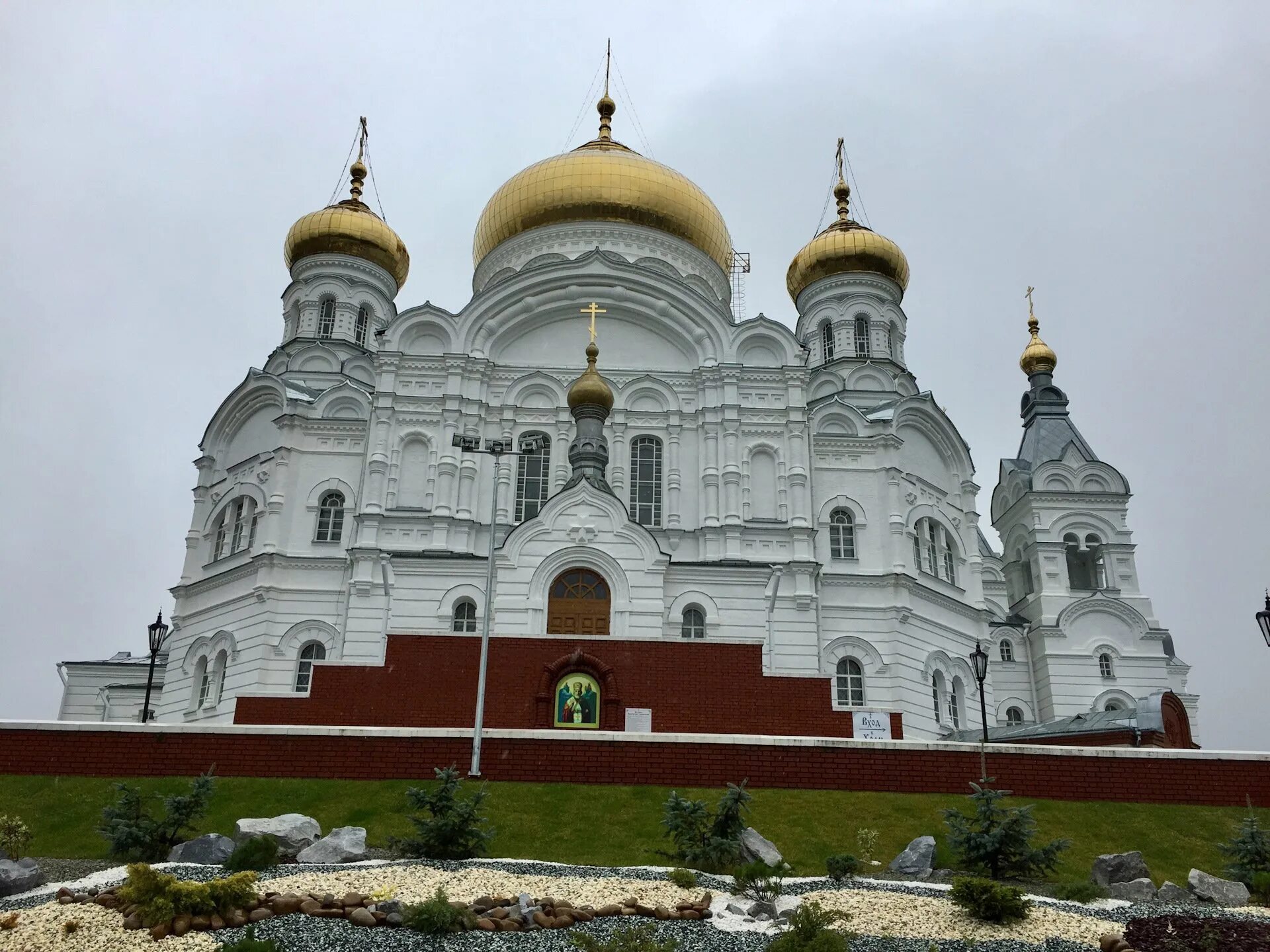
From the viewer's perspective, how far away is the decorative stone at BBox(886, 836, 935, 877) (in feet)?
36.1

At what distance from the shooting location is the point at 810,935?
8250 mm

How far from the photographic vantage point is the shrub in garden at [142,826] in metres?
11.2

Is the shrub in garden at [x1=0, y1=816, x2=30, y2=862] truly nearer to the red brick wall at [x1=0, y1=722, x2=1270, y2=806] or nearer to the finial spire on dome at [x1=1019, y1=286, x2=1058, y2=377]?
the red brick wall at [x1=0, y1=722, x2=1270, y2=806]

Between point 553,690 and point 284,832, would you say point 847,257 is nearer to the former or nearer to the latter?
point 553,690

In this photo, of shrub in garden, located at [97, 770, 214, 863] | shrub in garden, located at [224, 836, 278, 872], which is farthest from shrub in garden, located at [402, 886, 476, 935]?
shrub in garden, located at [97, 770, 214, 863]

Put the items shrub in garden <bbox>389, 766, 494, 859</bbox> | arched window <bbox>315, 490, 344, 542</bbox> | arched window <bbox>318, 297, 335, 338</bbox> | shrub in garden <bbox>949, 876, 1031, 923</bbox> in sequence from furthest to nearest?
1. arched window <bbox>318, 297, 335, 338</bbox>
2. arched window <bbox>315, 490, 344, 542</bbox>
3. shrub in garden <bbox>389, 766, 494, 859</bbox>
4. shrub in garden <bbox>949, 876, 1031, 923</bbox>

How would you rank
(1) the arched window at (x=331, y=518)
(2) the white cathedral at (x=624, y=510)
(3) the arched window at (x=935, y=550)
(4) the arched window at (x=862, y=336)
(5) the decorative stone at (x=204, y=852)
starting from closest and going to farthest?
(5) the decorative stone at (x=204, y=852), (2) the white cathedral at (x=624, y=510), (1) the arched window at (x=331, y=518), (3) the arched window at (x=935, y=550), (4) the arched window at (x=862, y=336)

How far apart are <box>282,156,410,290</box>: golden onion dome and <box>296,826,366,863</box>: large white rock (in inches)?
1005

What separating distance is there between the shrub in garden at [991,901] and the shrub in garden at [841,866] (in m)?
1.45

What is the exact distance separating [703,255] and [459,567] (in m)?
13.1

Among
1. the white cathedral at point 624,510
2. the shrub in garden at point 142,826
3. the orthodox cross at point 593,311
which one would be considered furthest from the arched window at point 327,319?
the shrub in garden at point 142,826

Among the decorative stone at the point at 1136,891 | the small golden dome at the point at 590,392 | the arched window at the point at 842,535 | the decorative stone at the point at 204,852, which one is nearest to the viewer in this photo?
the decorative stone at the point at 1136,891

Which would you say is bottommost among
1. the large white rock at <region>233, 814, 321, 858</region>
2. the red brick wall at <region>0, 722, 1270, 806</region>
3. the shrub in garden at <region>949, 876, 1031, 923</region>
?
the shrub in garden at <region>949, 876, 1031, 923</region>

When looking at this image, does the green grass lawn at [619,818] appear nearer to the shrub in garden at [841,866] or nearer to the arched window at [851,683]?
the shrub in garden at [841,866]
